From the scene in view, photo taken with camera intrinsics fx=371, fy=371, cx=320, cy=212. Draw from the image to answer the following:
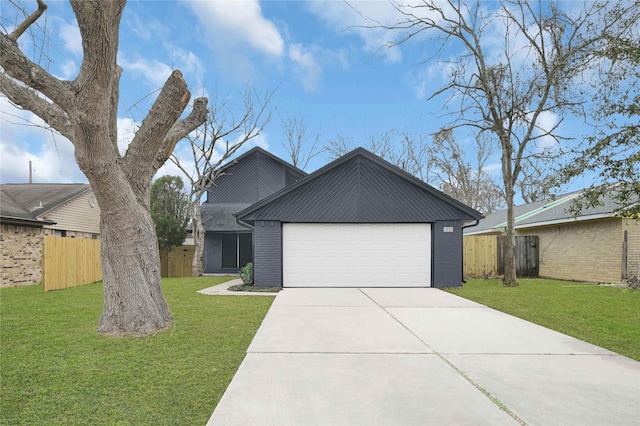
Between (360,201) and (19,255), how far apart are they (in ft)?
41.7

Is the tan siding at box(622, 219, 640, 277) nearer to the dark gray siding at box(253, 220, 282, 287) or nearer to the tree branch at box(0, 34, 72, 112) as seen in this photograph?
the dark gray siding at box(253, 220, 282, 287)

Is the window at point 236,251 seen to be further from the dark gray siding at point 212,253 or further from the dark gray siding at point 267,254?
the dark gray siding at point 267,254

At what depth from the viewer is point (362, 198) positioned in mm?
12375

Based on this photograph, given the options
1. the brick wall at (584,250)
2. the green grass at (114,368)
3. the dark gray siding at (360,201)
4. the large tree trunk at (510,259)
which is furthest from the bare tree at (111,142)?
the brick wall at (584,250)

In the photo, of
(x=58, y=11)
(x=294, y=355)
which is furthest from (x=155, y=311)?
(x=58, y=11)

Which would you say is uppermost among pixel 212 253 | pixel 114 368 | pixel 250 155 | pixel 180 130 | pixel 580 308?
pixel 250 155

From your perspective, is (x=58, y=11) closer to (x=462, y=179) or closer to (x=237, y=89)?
(x=237, y=89)

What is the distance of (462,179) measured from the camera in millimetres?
31953

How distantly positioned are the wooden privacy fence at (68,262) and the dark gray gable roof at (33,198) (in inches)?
94.1

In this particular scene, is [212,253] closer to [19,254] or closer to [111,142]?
[19,254]

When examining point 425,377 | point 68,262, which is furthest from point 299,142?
point 425,377

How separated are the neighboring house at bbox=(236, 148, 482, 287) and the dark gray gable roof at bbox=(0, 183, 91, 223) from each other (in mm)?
9013

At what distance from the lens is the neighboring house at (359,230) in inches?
479

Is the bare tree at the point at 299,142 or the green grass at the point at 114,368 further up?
the bare tree at the point at 299,142
